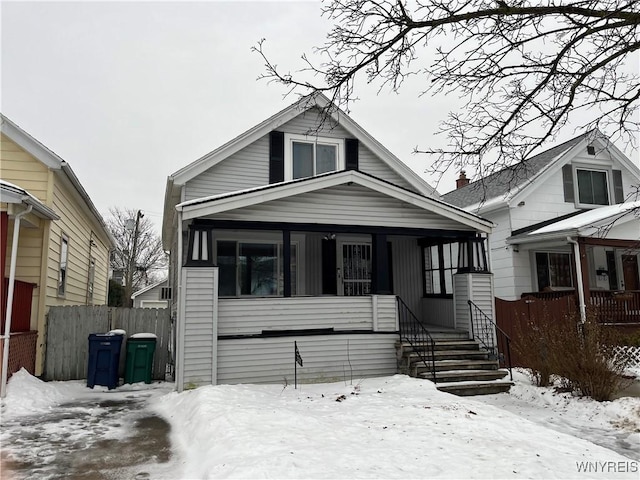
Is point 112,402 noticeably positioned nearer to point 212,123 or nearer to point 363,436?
point 363,436

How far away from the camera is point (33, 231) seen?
9.79 m

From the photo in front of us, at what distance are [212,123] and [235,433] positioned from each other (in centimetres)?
2525

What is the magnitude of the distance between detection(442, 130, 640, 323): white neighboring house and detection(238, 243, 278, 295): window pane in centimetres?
625

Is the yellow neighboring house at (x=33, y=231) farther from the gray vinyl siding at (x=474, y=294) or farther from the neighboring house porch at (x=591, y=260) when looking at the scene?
the neighboring house porch at (x=591, y=260)

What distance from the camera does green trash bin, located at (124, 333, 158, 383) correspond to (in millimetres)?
9711

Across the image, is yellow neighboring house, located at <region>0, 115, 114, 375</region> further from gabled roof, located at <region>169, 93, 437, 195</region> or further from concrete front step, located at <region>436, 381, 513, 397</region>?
concrete front step, located at <region>436, 381, 513, 397</region>

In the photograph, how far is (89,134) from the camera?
29.2 m

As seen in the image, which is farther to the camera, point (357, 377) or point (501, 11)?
point (357, 377)

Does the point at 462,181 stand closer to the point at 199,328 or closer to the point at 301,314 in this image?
the point at 301,314

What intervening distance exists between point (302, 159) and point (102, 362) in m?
6.84

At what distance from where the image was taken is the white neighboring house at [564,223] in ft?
44.4

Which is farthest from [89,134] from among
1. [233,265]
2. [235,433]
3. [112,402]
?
[235,433]

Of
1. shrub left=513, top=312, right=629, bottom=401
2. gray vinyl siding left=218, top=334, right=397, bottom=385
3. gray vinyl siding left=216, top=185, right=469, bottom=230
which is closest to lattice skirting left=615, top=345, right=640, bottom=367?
shrub left=513, top=312, right=629, bottom=401

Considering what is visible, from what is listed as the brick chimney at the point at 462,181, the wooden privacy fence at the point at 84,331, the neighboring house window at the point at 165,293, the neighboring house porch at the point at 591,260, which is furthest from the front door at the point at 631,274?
the wooden privacy fence at the point at 84,331
